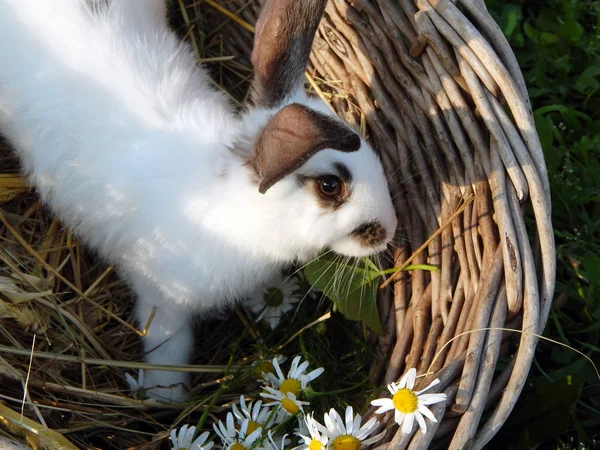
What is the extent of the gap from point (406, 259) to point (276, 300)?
55 cm

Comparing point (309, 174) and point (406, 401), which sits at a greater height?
point (309, 174)

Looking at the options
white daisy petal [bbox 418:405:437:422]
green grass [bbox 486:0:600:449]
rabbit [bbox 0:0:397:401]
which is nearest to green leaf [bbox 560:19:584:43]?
green grass [bbox 486:0:600:449]

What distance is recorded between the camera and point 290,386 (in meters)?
2.29

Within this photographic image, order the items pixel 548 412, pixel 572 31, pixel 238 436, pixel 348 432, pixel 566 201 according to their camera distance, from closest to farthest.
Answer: pixel 348 432 < pixel 238 436 < pixel 548 412 < pixel 566 201 < pixel 572 31

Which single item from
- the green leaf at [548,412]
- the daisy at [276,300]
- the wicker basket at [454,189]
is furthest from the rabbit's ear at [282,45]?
the green leaf at [548,412]

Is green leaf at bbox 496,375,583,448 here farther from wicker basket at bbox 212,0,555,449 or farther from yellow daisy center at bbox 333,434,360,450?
yellow daisy center at bbox 333,434,360,450

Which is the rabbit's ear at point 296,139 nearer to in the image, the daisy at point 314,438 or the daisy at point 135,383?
the daisy at point 314,438

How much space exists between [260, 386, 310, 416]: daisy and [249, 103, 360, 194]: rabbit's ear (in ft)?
2.09

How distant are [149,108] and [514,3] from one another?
192cm

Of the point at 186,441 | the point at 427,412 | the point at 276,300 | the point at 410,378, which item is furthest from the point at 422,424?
the point at 276,300

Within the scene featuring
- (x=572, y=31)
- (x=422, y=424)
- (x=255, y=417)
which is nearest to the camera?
(x=422, y=424)

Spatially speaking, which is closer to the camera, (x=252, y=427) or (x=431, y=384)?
(x=431, y=384)

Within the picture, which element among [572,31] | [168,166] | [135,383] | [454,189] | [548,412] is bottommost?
[548,412]

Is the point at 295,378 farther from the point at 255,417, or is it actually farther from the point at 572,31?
the point at 572,31
